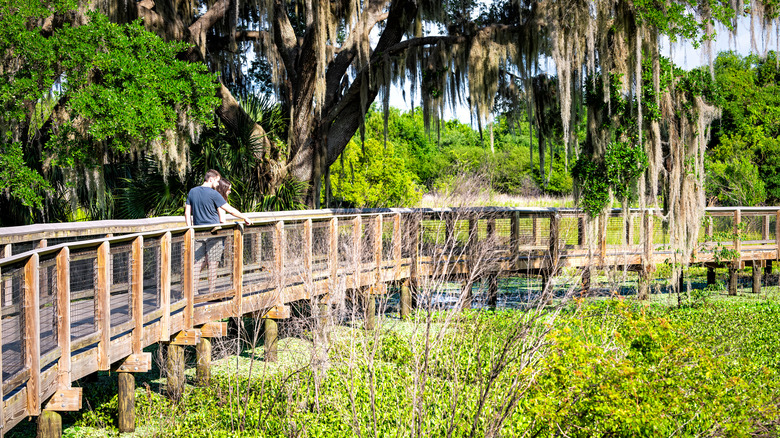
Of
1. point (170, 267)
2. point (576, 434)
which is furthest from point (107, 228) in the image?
point (576, 434)

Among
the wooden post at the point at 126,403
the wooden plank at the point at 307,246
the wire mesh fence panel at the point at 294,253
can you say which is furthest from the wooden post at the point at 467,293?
the wooden post at the point at 126,403

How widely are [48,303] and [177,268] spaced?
253 centimetres

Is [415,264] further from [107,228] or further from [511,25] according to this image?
[107,228]

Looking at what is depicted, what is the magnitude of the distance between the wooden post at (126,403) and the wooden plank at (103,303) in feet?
4.49

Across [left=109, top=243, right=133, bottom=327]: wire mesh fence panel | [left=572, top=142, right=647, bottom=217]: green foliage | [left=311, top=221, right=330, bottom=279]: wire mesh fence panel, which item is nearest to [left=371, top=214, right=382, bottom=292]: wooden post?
[left=311, top=221, right=330, bottom=279]: wire mesh fence panel

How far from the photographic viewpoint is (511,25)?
50.1ft

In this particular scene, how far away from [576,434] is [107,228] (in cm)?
524

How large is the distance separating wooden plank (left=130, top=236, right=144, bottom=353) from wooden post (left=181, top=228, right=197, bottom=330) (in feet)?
3.25

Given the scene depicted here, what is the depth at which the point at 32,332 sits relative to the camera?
16.0ft

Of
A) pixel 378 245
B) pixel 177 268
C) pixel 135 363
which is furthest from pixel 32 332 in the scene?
pixel 378 245

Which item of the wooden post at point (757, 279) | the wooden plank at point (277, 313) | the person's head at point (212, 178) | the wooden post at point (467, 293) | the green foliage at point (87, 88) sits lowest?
the wooden post at point (757, 279)

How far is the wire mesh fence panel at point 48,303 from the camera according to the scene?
5223mm

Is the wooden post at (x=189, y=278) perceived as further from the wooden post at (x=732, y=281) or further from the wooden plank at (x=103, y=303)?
the wooden post at (x=732, y=281)

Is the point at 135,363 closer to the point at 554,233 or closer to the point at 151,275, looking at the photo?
the point at 151,275
